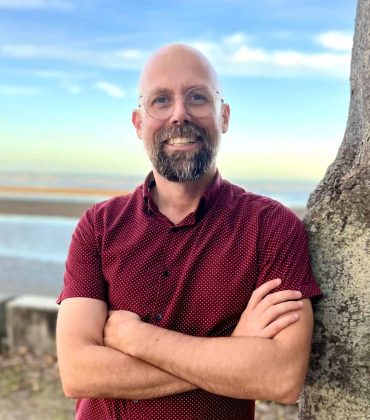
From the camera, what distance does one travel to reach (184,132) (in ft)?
7.16

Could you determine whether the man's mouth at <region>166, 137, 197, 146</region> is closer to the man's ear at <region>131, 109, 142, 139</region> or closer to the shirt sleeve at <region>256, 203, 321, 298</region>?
the man's ear at <region>131, 109, 142, 139</region>

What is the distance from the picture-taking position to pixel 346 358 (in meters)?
2.00

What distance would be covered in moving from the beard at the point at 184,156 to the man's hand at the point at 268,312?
1.69 feet

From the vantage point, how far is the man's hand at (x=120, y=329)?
1.94 m

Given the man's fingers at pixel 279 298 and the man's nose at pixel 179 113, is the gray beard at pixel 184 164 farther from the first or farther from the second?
the man's fingers at pixel 279 298

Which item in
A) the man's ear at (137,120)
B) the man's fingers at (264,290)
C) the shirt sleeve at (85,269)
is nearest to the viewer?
the man's fingers at (264,290)

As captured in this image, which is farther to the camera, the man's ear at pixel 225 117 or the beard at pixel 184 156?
the man's ear at pixel 225 117

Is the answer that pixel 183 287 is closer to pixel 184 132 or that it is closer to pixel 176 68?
pixel 184 132

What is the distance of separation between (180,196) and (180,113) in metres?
0.31

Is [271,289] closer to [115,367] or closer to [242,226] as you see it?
[242,226]

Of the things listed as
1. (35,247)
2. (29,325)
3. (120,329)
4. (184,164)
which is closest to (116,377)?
(120,329)

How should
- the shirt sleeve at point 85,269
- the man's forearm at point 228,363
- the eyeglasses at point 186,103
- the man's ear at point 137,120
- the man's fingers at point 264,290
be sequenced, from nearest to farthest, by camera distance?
the man's forearm at point 228,363 → the man's fingers at point 264,290 → the shirt sleeve at point 85,269 → the eyeglasses at point 186,103 → the man's ear at point 137,120

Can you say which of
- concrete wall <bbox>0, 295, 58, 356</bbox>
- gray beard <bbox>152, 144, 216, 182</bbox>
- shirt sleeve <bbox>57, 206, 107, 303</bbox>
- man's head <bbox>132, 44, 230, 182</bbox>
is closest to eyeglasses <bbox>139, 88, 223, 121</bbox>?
man's head <bbox>132, 44, 230, 182</bbox>

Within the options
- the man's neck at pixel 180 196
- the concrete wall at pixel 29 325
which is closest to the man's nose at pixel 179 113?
the man's neck at pixel 180 196
